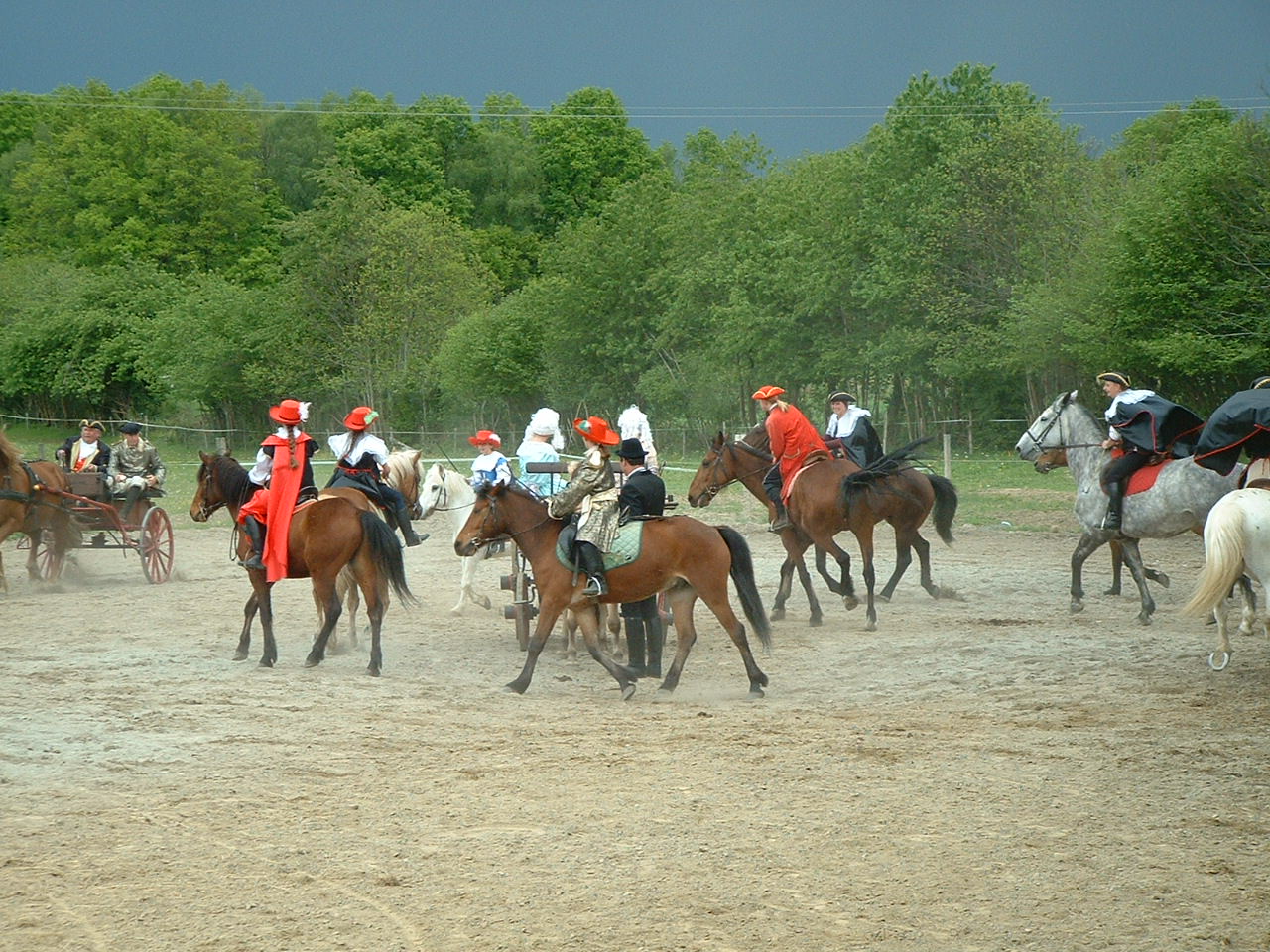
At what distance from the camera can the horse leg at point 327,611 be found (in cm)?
1107

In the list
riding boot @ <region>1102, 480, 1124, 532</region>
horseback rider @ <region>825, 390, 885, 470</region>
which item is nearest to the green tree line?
horseback rider @ <region>825, 390, 885, 470</region>

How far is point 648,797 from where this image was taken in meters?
7.11

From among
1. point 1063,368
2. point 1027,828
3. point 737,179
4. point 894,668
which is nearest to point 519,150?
point 737,179

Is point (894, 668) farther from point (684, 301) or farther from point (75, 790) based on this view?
point (684, 301)

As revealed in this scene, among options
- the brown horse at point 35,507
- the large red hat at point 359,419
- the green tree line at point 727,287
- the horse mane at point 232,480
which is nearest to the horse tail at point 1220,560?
the large red hat at point 359,419

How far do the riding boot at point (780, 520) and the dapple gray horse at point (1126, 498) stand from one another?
2.60 meters

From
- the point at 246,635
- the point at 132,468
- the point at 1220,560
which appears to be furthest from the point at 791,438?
the point at 132,468

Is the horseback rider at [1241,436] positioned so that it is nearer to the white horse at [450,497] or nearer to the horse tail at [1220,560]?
the horse tail at [1220,560]

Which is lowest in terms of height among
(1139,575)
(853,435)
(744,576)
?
(1139,575)

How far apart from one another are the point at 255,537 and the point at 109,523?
6.22 m

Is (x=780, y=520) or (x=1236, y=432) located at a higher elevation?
(x=1236, y=432)

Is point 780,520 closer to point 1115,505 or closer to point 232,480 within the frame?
point 1115,505

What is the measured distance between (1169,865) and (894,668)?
5038 mm

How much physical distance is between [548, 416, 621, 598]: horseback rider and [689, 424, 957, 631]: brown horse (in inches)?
138
